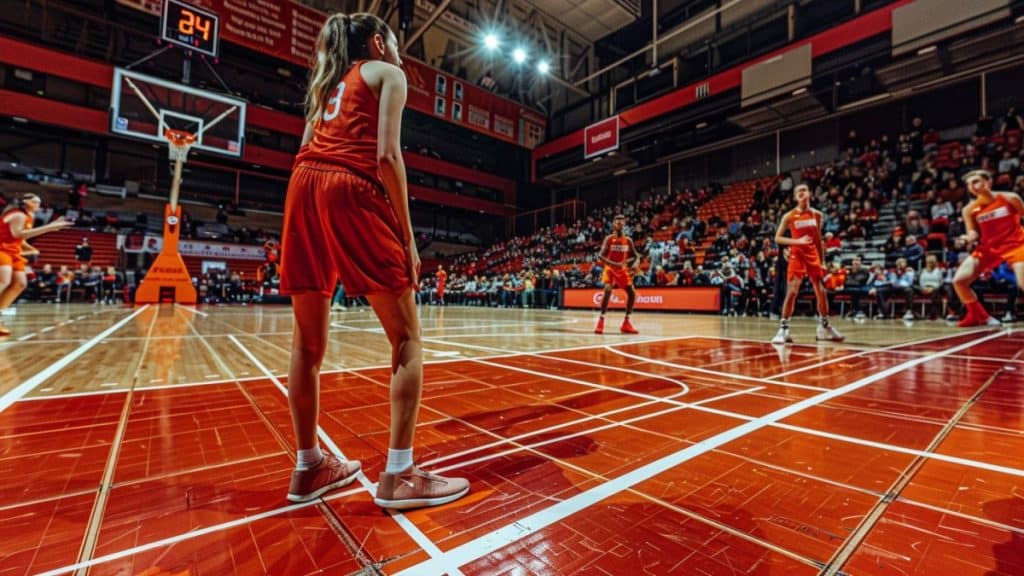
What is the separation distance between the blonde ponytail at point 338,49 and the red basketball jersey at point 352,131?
0.22ft

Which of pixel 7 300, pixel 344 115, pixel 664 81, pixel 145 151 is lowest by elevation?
pixel 7 300

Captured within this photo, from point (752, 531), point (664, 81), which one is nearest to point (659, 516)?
point (752, 531)

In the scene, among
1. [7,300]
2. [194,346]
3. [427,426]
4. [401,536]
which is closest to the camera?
[401,536]

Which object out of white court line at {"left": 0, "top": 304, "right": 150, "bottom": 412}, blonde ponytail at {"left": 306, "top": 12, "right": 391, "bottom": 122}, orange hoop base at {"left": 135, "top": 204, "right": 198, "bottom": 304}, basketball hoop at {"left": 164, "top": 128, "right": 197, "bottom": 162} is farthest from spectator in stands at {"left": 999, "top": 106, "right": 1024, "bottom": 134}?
orange hoop base at {"left": 135, "top": 204, "right": 198, "bottom": 304}

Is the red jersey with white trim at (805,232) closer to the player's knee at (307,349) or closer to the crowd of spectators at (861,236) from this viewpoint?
the crowd of spectators at (861,236)

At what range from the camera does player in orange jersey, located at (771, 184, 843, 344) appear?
201 inches

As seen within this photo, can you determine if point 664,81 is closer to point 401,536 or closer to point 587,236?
point 587,236

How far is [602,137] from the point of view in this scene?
20109mm

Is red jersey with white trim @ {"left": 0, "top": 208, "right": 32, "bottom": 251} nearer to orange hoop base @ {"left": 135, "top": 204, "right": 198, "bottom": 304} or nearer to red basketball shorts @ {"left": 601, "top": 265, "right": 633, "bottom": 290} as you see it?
red basketball shorts @ {"left": 601, "top": 265, "right": 633, "bottom": 290}

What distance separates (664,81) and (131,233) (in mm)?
27949

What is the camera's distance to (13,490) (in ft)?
4.28

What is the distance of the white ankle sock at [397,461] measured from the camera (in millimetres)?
1282

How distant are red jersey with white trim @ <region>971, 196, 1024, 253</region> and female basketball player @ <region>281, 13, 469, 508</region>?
5256 mm

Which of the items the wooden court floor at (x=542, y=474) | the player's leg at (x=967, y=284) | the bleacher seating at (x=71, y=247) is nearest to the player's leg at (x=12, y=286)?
the wooden court floor at (x=542, y=474)
